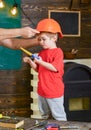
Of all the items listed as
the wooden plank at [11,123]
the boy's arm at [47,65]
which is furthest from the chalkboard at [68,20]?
the wooden plank at [11,123]

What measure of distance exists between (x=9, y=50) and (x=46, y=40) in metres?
1.50

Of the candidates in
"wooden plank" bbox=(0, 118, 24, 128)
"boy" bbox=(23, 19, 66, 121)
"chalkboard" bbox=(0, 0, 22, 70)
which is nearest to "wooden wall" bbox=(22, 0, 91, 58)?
"chalkboard" bbox=(0, 0, 22, 70)

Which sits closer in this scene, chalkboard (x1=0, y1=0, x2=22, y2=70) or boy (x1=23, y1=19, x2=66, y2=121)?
boy (x1=23, y1=19, x2=66, y2=121)

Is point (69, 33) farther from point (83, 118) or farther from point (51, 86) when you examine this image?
point (51, 86)

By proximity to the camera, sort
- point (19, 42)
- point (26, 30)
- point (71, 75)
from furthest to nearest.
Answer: point (71, 75) → point (19, 42) → point (26, 30)

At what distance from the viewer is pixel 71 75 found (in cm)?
362

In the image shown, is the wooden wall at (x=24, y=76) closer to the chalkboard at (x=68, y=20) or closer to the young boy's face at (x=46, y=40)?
the chalkboard at (x=68, y=20)

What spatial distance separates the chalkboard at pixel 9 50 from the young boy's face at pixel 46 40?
143 centimetres

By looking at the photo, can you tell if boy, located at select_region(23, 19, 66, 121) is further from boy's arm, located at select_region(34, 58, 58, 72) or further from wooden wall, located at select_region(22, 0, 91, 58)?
wooden wall, located at select_region(22, 0, 91, 58)

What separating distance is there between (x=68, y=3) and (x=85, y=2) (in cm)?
24

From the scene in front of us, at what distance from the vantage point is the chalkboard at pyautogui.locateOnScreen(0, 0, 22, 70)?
405 cm

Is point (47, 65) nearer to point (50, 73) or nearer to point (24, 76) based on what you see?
point (50, 73)

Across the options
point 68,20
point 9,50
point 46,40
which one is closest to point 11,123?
point 46,40

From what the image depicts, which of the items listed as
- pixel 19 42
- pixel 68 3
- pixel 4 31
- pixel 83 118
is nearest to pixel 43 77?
pixel 19 42
